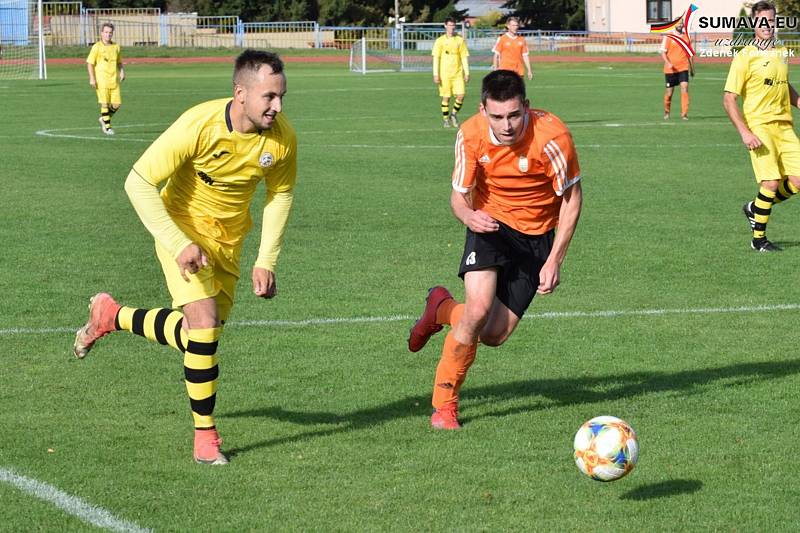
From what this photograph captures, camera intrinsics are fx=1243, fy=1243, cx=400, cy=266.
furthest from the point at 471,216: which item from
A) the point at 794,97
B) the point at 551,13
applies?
the point at 551,13

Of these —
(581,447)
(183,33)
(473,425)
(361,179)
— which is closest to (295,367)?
(473,425)

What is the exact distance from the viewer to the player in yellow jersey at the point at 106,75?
24641 millimetres

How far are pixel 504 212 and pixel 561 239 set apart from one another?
432 millimetres

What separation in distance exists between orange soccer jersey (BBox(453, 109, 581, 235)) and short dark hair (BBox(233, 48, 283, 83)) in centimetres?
109

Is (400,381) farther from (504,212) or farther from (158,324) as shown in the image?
(158,324)

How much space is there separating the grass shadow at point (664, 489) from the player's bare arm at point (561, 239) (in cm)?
112

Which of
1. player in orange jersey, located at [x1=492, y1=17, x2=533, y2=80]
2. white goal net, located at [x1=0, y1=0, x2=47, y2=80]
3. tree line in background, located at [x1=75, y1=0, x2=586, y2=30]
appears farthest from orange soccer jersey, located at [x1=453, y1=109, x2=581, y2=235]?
tree line in background, located at [x1=75, y1=0, x2=586, y2=30]

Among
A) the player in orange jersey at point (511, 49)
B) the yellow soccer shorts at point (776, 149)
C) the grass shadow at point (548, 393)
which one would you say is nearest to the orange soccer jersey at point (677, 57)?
the player in orange jersey at point (511, 49)

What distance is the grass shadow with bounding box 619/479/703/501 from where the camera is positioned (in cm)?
538

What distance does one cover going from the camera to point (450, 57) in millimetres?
27219

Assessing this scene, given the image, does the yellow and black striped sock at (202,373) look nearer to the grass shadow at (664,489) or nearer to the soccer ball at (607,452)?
the soccer ball at (607,452)

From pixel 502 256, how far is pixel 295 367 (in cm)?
187

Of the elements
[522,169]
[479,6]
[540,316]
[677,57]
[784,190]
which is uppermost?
[479,6]

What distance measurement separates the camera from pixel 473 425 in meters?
6.48
